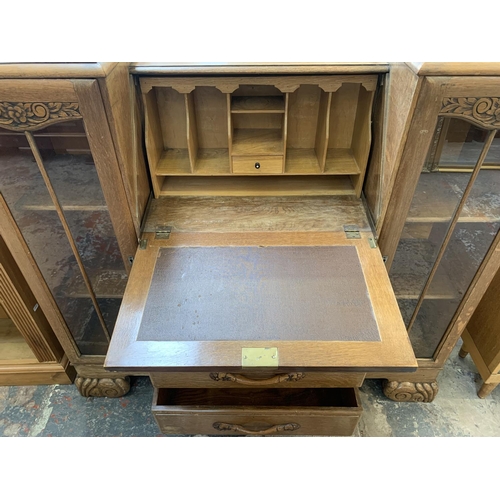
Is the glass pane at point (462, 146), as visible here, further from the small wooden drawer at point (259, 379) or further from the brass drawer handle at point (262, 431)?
the brass drawer handle at point (262, 431)

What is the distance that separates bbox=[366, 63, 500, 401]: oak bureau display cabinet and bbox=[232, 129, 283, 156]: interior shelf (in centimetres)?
33

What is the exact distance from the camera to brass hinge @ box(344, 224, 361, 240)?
1.22 metres

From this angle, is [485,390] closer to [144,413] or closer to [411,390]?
[411,390]

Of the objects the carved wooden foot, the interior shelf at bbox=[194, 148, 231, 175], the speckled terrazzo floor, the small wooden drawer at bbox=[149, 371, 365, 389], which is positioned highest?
the interior shelf at bbox=[194, 148, 231, 175]

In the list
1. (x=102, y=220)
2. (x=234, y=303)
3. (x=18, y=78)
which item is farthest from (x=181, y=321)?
(x=18, y=78)

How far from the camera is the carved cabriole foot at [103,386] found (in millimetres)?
1638

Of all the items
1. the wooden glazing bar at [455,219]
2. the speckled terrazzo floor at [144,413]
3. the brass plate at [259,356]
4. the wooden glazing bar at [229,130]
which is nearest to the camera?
the brass plate at [259,356]

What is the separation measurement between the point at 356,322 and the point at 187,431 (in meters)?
0.72

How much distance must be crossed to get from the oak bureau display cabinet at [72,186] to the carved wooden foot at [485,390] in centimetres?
155

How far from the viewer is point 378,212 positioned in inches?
46.9

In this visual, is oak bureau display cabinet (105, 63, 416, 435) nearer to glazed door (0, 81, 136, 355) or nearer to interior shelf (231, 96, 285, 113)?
interior shelf (231, 96, 285, 113)

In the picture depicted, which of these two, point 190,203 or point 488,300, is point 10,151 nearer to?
point 190,203

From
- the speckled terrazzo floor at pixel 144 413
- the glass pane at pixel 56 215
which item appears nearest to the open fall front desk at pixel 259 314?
the glass pane at pixel 56 215

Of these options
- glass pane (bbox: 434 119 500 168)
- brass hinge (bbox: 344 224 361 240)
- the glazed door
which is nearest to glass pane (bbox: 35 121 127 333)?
the glazed door
